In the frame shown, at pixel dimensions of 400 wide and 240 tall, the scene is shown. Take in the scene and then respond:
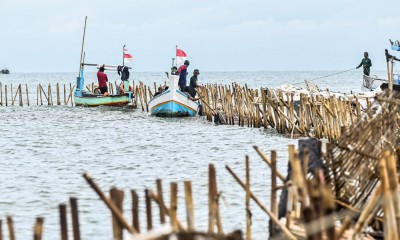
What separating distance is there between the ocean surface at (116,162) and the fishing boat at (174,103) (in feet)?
1.48

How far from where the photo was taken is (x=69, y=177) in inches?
686

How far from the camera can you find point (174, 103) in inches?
1293

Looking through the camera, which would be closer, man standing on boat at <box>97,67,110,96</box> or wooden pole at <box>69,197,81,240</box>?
wooden pole at <box>69,197,81,240</box>

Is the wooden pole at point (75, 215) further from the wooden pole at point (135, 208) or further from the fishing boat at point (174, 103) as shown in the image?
the fishing boat at point (174, 103)

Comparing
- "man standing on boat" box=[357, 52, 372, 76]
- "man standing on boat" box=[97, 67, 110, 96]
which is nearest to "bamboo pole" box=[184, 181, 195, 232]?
"man standing on boat" box=[357, 52, 372, 76]

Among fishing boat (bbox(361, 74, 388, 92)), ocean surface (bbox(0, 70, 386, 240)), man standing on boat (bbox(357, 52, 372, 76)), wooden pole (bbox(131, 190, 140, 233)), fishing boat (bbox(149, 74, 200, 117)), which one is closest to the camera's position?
wooden pole (bbox(131, 190, 140, 233))

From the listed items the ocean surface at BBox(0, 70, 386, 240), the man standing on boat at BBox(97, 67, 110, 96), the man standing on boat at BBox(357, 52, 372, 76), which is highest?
the man standing on boat at BBox(357, 52, 372, 76)

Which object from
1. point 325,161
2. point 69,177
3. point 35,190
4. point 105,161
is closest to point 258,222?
point 325,161

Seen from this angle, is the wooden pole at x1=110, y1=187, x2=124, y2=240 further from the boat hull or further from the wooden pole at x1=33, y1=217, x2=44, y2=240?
the boat hull

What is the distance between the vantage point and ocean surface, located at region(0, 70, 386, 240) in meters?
12.6

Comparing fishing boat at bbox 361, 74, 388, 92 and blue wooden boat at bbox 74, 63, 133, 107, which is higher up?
fishing boat at bbox 361, 74, 388, 92

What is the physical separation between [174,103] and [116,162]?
1274cm

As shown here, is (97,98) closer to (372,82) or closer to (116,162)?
(372,82)

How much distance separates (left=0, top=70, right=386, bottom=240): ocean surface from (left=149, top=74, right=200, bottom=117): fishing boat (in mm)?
451
